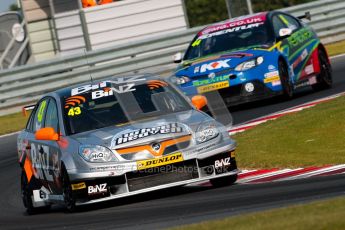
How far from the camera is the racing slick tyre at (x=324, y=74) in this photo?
18438 mm

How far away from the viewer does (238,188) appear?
10531 millimetres

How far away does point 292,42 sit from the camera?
1784 cm

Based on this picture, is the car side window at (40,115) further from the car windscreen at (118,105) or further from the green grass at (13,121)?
the green grass at (13,121)

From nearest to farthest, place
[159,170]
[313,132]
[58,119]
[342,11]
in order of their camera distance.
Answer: [159,170], [58,119], [313,132], [342,11]

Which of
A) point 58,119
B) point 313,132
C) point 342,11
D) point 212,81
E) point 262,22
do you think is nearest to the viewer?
point 58,119

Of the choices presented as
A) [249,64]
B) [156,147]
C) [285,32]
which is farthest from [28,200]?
[285,32]

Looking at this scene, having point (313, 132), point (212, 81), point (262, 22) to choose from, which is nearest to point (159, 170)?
point (313, 132)

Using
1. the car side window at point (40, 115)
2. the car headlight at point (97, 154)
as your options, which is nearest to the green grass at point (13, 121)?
the car side window at point (40, 115)

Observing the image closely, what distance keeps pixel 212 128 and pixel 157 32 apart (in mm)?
16409

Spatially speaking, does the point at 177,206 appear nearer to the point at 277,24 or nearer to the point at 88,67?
the point at 277,24

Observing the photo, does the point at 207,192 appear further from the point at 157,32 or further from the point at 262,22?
the point at 157,32

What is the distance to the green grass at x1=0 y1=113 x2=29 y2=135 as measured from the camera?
20.1 m

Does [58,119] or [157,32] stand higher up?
[58,119]

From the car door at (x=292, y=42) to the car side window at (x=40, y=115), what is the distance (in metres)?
6.17
